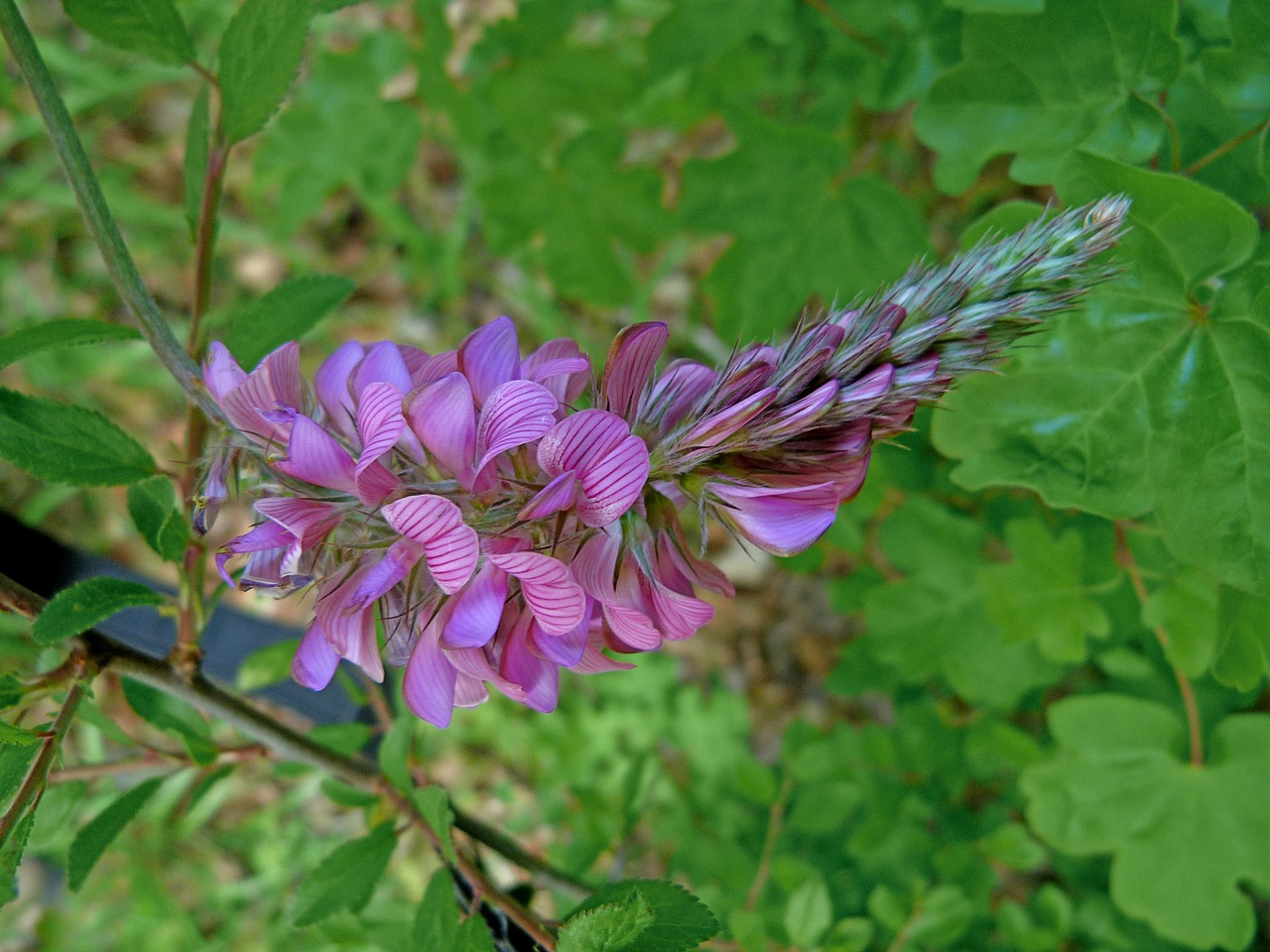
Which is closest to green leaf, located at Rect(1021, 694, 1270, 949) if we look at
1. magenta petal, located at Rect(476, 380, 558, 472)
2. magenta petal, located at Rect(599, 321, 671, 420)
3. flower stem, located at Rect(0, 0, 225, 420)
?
magenta petal, located at Rect(599, 321, 671, 420)

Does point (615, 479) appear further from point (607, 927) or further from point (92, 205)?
point (92, 205)

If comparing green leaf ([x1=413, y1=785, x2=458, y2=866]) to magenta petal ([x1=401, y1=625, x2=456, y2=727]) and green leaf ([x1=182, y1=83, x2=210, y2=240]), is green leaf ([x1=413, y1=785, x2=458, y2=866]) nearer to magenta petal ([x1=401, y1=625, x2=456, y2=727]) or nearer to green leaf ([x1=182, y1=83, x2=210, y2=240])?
magenta petal ([x1=401, y1=625, x2=456, y2=727])

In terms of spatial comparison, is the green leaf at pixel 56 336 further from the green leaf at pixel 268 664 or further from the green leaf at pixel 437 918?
the green leaf at pixel 437 918

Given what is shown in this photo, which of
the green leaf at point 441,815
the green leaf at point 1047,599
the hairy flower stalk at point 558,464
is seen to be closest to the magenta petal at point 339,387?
the hairy flower stalk at point 558,464

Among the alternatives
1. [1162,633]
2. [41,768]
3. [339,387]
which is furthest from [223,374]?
[1162,633]

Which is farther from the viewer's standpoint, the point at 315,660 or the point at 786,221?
the point at 786,221
